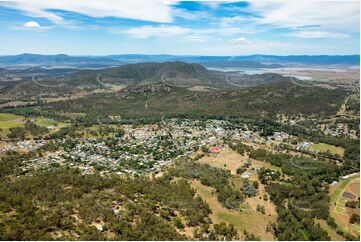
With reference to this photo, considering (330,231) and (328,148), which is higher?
(328,148)

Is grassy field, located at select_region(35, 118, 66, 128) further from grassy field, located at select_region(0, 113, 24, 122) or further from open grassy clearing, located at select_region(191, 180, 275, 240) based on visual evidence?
open grassy clearing, located at select_region(191, 180, 275, 240)

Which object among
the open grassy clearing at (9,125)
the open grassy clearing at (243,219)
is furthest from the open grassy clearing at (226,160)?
the open grassy clearing at (9,125)

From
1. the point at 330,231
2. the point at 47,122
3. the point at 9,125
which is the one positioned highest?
the point at 9,125

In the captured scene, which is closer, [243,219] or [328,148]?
[243,219]

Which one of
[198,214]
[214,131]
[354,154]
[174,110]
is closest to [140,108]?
[174,110]

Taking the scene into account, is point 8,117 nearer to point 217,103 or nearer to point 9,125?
point 9,125

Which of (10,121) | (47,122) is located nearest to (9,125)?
(10,121)

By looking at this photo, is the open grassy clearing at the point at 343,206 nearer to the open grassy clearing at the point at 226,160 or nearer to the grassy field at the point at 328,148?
the grassy field at the point at 328,148
